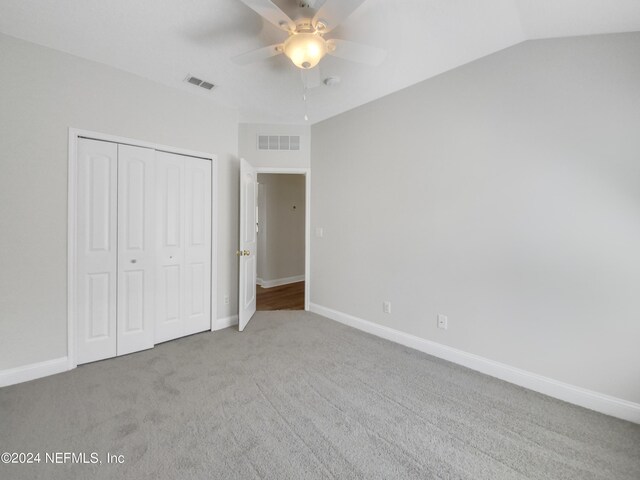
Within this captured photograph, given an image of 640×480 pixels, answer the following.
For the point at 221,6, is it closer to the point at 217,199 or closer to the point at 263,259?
the point at 217,199

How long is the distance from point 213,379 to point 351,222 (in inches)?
88.9

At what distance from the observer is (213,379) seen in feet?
7.34

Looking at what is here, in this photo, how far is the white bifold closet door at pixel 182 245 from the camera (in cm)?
290

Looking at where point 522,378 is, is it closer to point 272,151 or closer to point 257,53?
point 257,53

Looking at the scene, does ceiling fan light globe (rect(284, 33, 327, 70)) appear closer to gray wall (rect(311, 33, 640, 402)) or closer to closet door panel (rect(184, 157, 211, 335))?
gray wall (rect(311, 33, 640, 402))

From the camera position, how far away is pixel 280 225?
5895 millimetres

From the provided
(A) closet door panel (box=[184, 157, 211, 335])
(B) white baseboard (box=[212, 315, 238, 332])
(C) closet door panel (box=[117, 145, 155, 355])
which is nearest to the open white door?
(B) white baseboard (box=[212, 315, 238, 332])

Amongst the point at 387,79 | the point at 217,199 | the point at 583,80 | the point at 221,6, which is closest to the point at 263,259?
the point at 217,199

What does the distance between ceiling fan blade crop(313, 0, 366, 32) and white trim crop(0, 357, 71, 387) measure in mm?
3285

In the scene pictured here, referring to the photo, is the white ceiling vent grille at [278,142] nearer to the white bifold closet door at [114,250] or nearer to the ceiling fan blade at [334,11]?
the white bifold closet door at [114,250]

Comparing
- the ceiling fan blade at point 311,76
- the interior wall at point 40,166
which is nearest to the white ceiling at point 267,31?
the interior wall at point 40,166

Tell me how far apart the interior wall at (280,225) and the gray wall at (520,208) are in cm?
292

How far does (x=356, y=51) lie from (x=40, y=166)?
266cm

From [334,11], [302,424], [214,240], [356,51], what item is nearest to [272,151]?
[214,240]
